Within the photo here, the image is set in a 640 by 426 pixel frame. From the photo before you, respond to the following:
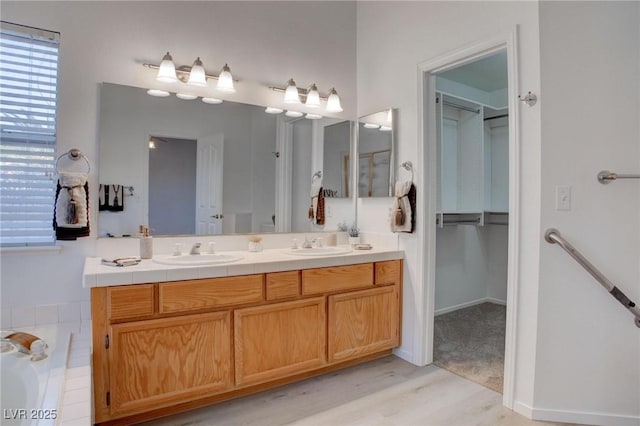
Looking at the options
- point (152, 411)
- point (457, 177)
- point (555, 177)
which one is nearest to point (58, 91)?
point (152, 411)

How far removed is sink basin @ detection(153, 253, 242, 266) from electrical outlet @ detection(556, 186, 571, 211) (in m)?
1.82

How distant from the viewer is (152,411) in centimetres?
192

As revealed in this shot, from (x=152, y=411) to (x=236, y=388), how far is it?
1.43 ft

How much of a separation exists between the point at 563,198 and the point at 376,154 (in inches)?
54.7

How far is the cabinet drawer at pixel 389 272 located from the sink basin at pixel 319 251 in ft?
0.85

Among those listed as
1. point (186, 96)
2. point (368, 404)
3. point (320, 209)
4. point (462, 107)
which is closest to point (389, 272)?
point (320, 209)

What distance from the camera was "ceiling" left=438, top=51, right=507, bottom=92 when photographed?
355cm

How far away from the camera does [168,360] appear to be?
1.88m

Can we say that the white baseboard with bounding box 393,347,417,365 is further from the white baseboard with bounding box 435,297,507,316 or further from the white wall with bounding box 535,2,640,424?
→ the white baseboard with bounding box 435,297,507,316

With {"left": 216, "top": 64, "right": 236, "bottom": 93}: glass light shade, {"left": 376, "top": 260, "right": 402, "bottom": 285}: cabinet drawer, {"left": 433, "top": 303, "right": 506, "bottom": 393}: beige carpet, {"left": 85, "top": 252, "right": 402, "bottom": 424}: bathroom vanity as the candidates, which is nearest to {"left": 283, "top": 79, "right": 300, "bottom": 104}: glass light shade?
{"left": 216, "top": 64, "right": 236, "bottom": 93}: glass light shade

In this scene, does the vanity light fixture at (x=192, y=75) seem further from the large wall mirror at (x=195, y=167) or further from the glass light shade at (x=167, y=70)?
the large wall mirror at (x=195, y=167)

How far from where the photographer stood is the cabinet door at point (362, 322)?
243cm

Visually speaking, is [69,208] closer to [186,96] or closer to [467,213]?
[186,96]

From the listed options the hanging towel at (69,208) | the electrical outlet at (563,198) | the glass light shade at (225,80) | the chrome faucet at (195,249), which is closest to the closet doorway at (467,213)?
the electrical outlet at (563,198)
